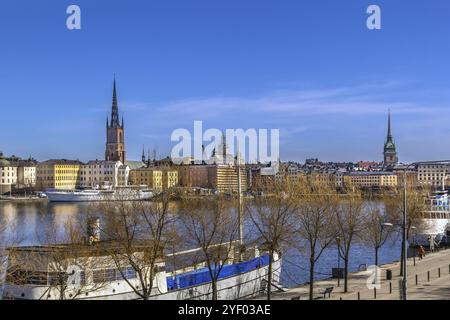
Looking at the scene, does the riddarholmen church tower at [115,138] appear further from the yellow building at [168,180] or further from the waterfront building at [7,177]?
the yellow building at [168,180]

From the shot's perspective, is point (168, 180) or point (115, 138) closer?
point (168, 180)

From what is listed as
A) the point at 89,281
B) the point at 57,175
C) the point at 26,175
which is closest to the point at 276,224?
the point at 89,281

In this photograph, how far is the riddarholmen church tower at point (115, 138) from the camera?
108 m

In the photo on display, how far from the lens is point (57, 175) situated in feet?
299

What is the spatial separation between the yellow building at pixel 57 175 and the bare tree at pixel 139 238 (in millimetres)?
79984

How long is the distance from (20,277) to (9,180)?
8301 cm

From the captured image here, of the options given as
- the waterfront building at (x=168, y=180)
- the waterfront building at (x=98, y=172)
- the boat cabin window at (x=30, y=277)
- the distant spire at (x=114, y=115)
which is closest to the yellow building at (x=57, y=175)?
the waterfront building at (x=98, y=172)

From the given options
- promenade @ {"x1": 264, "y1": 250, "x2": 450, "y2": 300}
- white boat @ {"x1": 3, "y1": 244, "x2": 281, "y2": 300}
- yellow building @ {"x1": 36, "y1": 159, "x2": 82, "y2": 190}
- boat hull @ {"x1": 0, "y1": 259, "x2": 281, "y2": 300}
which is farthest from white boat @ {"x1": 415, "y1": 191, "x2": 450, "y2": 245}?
yellow building @ {"x1": 36, "y1": 159, "x2": 82, "y2": 190}

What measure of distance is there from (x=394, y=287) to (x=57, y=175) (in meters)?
82.3

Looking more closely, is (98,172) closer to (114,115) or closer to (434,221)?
(114,115)

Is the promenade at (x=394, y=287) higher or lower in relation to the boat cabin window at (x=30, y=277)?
lower
